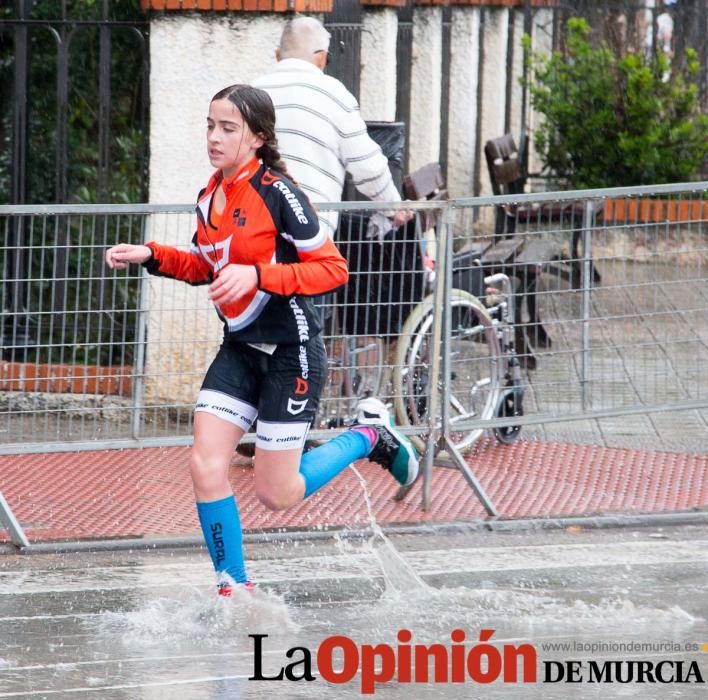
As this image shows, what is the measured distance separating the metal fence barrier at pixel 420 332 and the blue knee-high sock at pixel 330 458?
106 cm

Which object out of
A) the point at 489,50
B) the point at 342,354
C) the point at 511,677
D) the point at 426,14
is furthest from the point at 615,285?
the point at 489,50

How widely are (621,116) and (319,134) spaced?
7.88 m

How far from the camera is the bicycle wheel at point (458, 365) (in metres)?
7.52

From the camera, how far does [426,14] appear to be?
14.9 metres

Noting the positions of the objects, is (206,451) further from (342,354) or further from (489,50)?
(489,50)

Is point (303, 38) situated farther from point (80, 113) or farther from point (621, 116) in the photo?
point (621, 116)

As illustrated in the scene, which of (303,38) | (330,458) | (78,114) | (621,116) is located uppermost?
(621,116)

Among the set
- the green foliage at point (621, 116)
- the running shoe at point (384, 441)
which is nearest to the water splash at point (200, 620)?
the running shoe at point (384, 441)

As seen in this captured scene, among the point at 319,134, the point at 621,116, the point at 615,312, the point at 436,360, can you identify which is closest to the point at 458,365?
the point at 436,360

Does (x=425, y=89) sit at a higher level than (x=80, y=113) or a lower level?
higher

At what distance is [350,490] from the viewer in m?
7.77

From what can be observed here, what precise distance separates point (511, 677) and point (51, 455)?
13.0ft

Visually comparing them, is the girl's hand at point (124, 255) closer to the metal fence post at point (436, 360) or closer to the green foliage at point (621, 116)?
the metal fence post at point (436, 360)

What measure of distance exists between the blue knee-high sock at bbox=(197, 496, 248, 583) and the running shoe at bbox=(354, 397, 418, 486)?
93 cm
